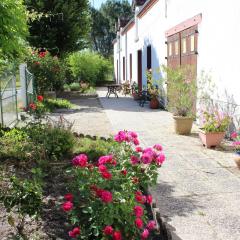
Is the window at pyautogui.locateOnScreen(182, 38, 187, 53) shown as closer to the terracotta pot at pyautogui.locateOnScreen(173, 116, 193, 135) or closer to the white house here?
the white house

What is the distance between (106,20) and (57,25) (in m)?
42.4

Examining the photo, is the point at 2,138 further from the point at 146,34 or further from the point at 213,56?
the point at 146,34

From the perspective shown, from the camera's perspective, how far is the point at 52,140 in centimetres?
623

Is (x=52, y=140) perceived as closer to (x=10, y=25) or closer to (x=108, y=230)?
(x=10, y=25)

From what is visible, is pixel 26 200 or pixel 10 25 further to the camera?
pixel 10 25

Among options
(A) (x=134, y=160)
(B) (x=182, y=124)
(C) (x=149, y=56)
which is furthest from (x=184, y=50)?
(A) (x=134, y=160)

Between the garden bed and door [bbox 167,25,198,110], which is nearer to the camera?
the garden bed

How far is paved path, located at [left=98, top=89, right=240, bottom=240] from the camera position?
161 inches

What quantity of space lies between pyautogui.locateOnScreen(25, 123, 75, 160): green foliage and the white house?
365 cm

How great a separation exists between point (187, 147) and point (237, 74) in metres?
1.79

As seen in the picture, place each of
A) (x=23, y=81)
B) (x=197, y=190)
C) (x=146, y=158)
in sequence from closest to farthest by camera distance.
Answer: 1. (x=146, y=158)
2. (x=197, y=190)
3. (x=23, y=81)

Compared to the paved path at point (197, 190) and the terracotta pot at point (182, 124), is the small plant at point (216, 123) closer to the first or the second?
the paved path at point (197, 190)

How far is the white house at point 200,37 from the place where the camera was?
7868 millimetres

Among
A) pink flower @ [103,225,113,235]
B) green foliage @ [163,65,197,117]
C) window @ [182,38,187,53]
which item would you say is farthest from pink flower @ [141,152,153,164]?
window @ [182,38,187,53]
